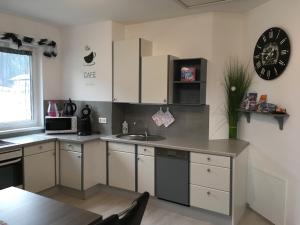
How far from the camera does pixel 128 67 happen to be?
134 inches

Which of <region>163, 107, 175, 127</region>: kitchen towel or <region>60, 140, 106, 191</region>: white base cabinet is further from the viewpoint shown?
<region>163, 107, 175, 127</region>: kitchen towel

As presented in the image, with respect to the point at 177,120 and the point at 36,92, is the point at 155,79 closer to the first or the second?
the point at 177,120

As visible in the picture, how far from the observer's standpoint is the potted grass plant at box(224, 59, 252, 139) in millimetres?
3057

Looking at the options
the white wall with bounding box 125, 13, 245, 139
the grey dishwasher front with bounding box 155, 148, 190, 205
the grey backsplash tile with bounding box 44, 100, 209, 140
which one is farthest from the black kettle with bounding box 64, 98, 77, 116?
the white wall with bounding box 125, 13, 245, 139

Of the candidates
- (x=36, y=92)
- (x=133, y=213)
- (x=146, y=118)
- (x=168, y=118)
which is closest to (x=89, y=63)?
(x=36, y=92)

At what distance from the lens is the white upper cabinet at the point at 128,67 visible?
11.0 feet

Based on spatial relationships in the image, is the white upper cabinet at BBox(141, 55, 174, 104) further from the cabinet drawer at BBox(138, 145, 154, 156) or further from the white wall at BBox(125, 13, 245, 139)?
the cabinet drawer at BBox(138, 145, 154, 156)

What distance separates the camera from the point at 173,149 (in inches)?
115

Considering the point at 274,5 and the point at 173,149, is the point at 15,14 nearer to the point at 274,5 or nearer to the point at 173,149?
the point at 173,149

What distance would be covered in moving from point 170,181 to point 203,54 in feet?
5.45

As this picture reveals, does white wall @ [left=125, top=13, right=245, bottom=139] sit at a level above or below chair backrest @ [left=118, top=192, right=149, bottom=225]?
above

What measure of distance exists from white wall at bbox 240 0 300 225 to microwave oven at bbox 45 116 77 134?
2474 mm

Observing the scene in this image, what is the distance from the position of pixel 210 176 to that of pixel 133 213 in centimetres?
168

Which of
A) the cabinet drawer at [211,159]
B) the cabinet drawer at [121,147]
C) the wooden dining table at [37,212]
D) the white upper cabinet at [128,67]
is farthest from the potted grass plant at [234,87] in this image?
the wooden dining table at [37,212]
